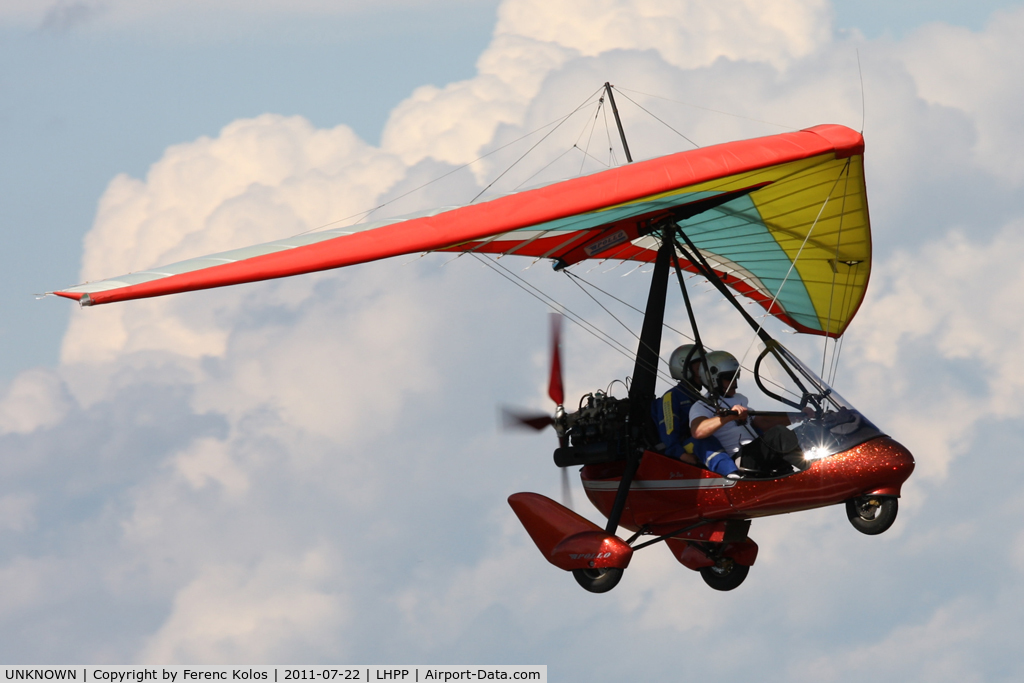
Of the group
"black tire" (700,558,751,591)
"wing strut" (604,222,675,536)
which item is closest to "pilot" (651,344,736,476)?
"wing strut" (604,222,675,536)

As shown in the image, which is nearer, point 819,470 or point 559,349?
point 819,470

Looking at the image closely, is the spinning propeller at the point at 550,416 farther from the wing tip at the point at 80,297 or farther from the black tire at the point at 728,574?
the wing tip at the point at 80,297

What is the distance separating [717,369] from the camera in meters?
14.7

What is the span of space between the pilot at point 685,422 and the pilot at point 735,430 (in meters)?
0.10

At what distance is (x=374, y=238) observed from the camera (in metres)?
12.4

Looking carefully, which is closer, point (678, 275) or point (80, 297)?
point (80, 297)

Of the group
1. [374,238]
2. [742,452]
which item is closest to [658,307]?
[742,452]

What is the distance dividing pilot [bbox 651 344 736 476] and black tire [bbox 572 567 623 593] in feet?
4.38

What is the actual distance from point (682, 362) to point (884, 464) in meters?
2.21

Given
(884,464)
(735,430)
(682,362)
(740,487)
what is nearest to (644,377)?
(682,362)

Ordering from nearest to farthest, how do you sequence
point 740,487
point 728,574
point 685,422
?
point 740,487
point 685,422
point 728,574

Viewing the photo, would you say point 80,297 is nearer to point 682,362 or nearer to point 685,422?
point 682,362

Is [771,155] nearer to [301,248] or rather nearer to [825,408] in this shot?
[825,408]

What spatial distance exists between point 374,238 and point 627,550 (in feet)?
15.1
